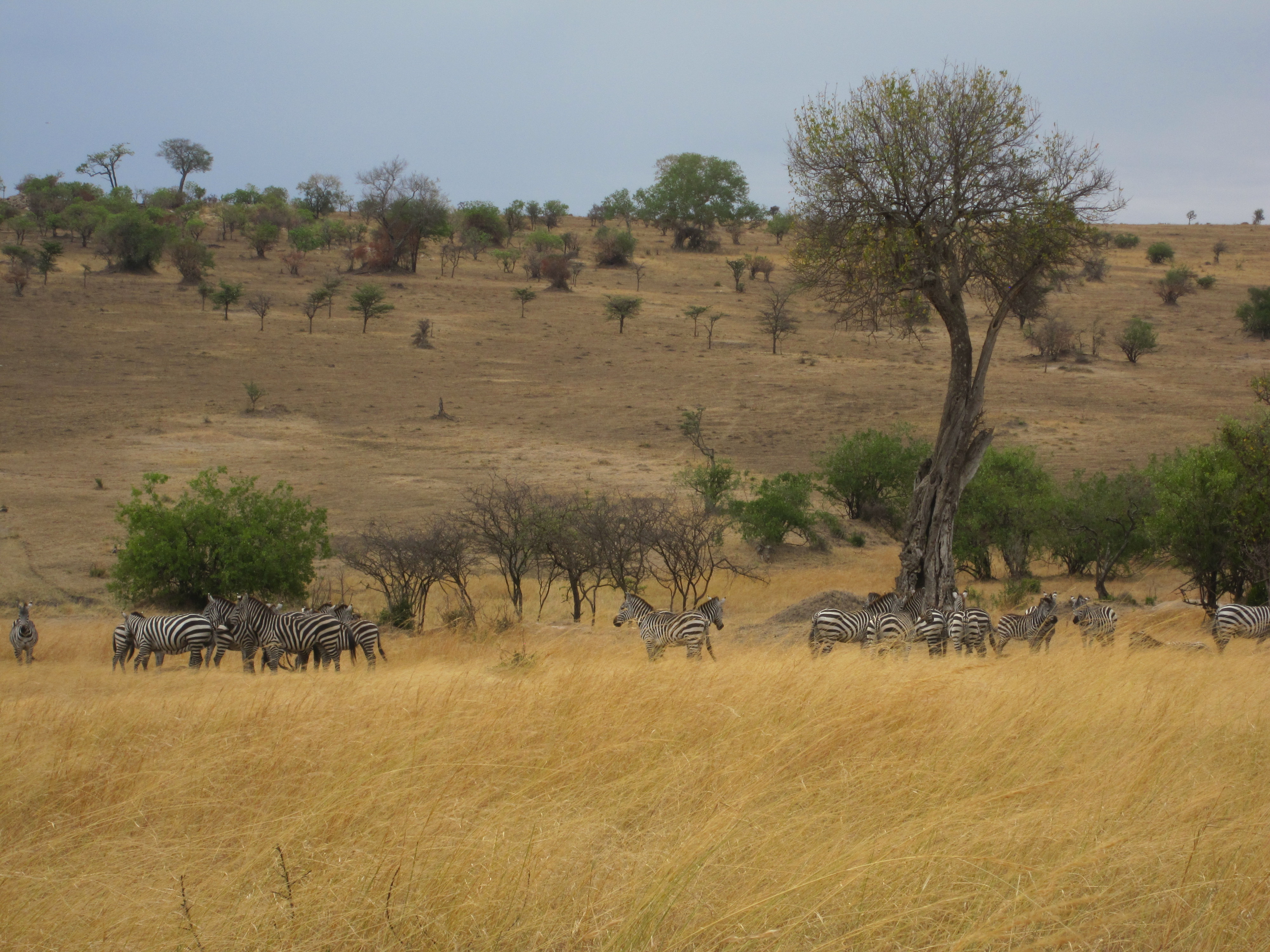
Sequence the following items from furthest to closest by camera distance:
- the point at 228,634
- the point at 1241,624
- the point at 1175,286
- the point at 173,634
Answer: the point at 1175,286 → the point at 228,634 → the point at 173,634 → the point at 1241,624

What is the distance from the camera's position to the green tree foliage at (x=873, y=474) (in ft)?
132

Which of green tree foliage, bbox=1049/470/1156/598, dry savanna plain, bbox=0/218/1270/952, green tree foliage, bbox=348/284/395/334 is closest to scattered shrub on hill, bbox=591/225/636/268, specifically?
green tree foliage, bbox=348/284/395/334

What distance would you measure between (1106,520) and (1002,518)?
4.53 m

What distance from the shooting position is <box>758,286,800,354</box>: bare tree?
66.9m

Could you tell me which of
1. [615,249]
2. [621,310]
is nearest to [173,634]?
[621,310]

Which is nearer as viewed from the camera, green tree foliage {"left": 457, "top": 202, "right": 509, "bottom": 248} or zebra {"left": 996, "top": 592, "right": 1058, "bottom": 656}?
zebra {"left": 996, "top": 592, "right": 1058, "bottom": 656}

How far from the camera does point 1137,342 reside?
6253cm

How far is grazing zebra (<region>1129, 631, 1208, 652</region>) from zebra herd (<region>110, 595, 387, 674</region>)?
37.4 ft

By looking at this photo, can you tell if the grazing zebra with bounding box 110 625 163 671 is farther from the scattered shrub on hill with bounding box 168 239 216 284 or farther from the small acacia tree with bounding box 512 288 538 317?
the scattered shrub on hill with bounding box 168 239 216 284

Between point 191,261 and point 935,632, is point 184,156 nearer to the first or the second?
point 191,261

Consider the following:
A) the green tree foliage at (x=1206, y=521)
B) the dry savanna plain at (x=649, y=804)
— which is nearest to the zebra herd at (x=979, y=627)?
the dry savanna plain at (x=649, y=804)

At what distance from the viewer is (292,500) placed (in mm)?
25781

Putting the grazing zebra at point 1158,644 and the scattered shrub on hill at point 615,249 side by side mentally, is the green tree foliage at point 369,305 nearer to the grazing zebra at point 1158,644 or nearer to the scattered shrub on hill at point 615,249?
the scattered shrub on hill at point 615,249

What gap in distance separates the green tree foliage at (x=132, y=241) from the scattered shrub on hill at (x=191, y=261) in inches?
70.5
